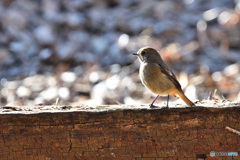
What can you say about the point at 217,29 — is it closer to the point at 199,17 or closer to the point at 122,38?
the point at 199,17

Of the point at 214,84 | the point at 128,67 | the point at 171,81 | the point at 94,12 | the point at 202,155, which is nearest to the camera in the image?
the point at 202,155

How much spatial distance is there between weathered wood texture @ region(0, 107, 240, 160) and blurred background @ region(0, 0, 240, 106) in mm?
2107

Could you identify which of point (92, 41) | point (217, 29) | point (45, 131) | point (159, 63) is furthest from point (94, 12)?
point (45, 131)

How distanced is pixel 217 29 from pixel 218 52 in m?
0.50

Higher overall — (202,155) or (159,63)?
(159,63)

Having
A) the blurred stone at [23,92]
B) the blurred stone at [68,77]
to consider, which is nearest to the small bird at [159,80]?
the blurred stone at [68,77]

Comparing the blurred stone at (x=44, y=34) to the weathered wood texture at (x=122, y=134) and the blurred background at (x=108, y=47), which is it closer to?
the blurred background at (x=108, y=47)

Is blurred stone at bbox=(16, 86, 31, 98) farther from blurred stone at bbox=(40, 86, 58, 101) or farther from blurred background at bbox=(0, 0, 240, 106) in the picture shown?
blurred stone at bbox=(40, 86, 58, 101)

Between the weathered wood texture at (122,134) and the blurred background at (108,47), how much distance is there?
2.11 metres

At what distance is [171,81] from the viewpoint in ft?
10.7

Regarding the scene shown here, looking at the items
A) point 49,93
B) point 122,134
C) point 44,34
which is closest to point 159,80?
point 122,134

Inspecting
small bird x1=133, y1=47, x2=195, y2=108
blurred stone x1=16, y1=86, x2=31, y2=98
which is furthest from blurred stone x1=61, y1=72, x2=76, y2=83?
small bird x1=133, y1=47, x2=195, y2=108

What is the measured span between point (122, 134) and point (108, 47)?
344 centimetres

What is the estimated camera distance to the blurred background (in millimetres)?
4836
